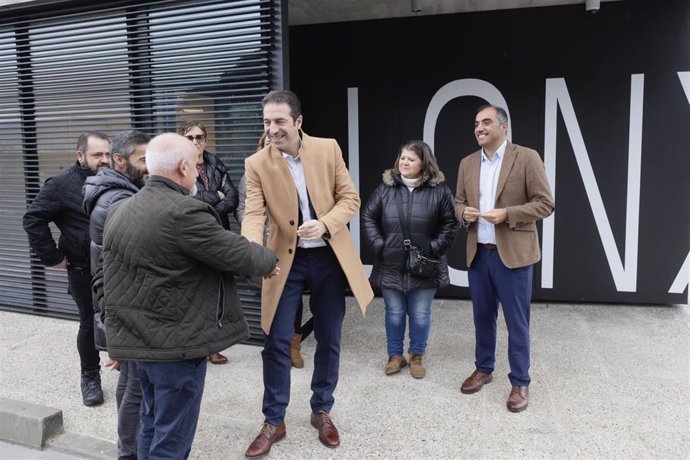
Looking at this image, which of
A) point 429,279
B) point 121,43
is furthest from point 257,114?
point 429,279

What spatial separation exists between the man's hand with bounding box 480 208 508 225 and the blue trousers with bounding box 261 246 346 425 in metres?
0.98

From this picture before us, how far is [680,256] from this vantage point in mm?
5367

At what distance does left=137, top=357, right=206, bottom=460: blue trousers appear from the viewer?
7.15 ft

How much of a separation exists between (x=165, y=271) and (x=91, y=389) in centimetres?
203

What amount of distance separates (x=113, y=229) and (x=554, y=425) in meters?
2.65

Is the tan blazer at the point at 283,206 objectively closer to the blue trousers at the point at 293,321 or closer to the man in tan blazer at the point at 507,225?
the blue trousers at the point at 293,321

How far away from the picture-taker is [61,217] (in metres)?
3.58

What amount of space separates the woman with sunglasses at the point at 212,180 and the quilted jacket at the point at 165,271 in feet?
5.97

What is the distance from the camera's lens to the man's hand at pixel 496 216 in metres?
3.24

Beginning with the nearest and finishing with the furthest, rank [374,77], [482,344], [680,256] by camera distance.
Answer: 1. [482,344]
2. [680,256]
3. [374,77]

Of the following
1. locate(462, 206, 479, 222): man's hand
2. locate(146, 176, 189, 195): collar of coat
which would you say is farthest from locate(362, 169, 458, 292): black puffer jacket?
locate(146, 176, 189, 195): collar of coat

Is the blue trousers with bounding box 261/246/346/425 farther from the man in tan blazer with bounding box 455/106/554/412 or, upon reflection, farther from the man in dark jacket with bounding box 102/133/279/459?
the man in tan blazer with bounding box 455/106/554/412

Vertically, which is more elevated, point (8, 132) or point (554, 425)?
point (8, 132)

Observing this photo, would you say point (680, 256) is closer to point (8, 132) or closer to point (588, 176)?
point (588, 176)
